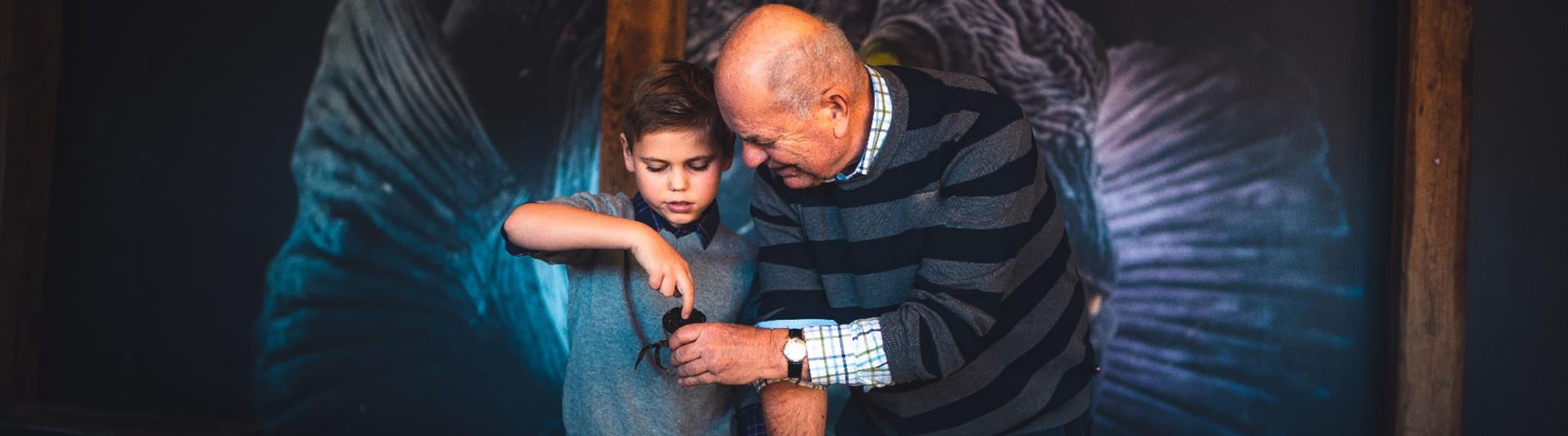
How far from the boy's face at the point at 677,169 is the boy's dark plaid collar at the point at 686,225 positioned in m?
0.05

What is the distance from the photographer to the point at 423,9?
409 centimetres

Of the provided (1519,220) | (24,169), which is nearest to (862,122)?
(1519,220)

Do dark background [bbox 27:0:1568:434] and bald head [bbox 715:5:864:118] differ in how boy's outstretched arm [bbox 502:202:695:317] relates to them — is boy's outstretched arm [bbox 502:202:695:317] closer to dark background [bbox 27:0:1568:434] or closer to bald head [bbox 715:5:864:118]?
bald head [bbox 715:5:864:118]

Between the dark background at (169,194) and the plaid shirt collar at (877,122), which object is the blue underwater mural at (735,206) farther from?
the plaid shirt collar at (877,122)

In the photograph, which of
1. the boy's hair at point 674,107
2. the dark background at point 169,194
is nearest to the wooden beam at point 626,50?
the boy's hair at point 674,107

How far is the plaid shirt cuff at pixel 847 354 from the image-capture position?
1.65 meters

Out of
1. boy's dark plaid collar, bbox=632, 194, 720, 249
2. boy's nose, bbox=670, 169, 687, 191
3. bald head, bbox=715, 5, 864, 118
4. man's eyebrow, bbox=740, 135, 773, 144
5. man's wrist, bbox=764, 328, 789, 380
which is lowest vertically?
man's wrist, bbox=764, 328, 789, 380

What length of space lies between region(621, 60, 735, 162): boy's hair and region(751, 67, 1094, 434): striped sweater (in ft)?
0.57

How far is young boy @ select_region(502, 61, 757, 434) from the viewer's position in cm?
200

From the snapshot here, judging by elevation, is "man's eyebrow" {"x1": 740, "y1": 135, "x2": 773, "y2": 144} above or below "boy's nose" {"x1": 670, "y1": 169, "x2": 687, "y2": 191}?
above

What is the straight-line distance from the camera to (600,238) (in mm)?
1871

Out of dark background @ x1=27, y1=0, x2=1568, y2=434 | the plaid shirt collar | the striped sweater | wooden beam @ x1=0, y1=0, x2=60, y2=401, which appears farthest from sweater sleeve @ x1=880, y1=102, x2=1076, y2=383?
wooden beam @ x1=0, y1=0, x2=60, y2=401

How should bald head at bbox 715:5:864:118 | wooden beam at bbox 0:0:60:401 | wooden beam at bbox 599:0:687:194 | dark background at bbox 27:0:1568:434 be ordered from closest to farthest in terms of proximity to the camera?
bald head at bbox 715:5:864:118 < wooden beam at bbox 599:0:687:194 < wooden beam at bbox 0:0:60:401 < dark background at bbox 27:0:1568:434

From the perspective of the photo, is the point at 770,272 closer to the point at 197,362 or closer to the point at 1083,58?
the point at 1083,58
